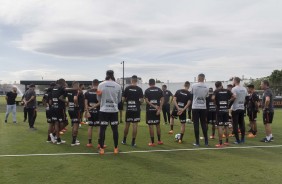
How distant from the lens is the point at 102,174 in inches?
230

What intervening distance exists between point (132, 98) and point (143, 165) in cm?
256

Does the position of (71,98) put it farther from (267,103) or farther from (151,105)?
(267,103)

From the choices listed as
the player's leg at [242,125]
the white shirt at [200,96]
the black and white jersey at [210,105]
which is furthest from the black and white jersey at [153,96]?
the player's leg at [242,125]

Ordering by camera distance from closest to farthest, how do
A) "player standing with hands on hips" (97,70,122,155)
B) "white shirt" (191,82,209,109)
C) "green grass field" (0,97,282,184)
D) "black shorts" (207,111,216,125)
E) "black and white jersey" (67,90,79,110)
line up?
Result: "green grass field" (0,97,282,184) → "player standing with hands on hips" (97,70,122,155) → "white shirt" (191,82,209,109) → "black and white jersey" (67,90,79,110) → "black shorts" (207,111,216,125)

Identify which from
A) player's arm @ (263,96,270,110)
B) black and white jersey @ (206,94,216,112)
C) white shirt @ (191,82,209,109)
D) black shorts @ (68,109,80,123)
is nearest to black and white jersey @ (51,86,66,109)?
black shorts @ (68,109,80,123)

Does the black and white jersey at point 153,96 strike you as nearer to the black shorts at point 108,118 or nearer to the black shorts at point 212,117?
the black shorts at point 108,118

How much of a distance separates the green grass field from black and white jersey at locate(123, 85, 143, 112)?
1.15m

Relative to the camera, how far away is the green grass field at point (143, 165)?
5.56 m

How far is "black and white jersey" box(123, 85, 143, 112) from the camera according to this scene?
866 centimetres

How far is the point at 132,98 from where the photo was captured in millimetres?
8688

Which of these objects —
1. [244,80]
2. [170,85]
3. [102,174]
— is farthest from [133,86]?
[170,85]

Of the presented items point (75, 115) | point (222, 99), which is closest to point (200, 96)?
point (222, 99)

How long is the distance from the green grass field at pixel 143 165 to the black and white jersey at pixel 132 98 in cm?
115

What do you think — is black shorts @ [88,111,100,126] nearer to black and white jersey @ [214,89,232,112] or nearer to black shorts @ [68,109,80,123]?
black shorts @ [68,109,80,123]
